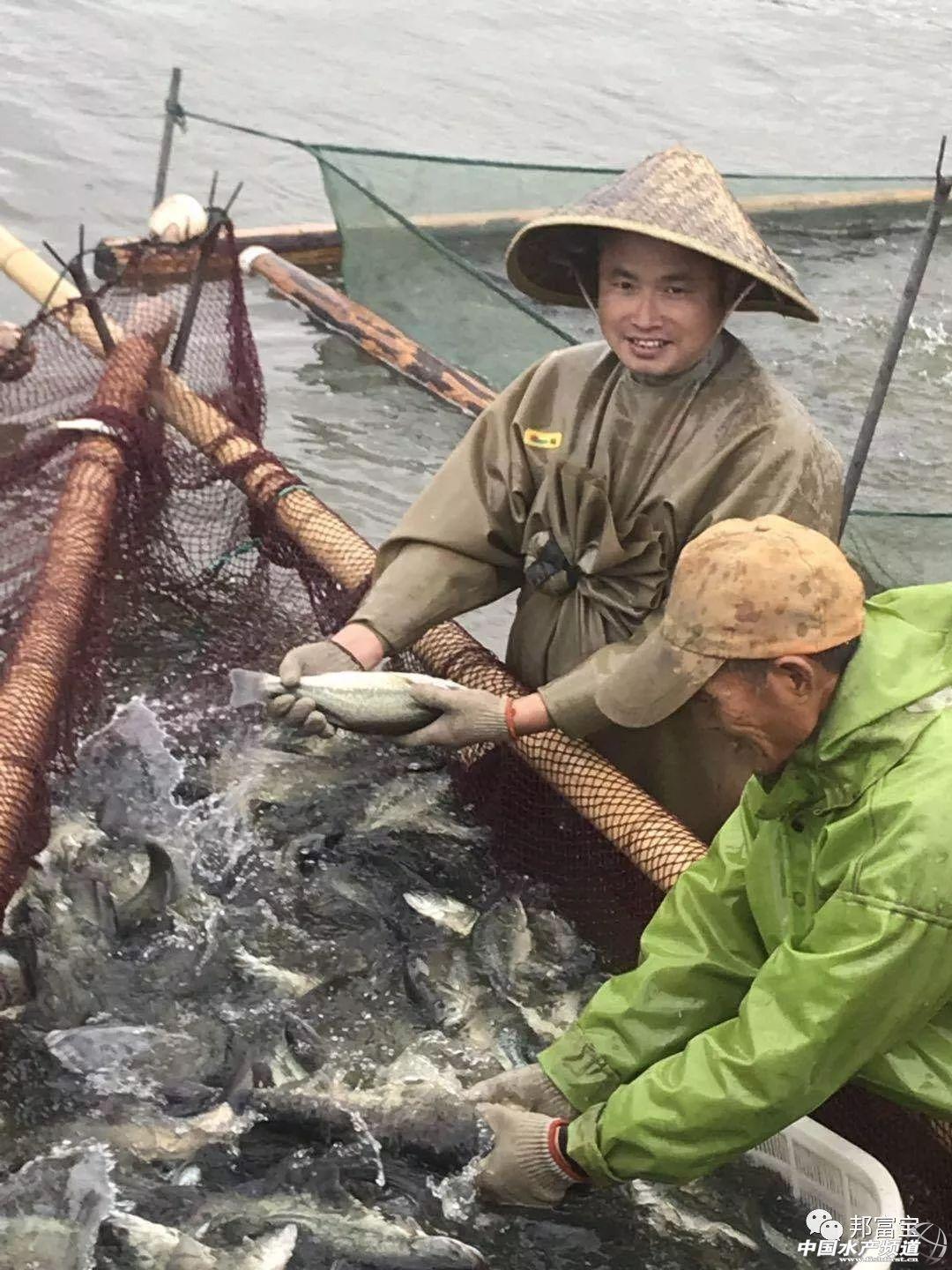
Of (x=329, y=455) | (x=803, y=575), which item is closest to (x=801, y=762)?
(x=803, y=575)

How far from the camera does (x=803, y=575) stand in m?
2.38

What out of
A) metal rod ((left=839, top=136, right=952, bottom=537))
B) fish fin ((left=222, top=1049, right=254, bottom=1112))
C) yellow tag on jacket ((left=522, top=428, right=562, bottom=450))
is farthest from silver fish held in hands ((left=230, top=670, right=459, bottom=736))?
metal rod ((left=839, top=136, right=952, bottom=537))

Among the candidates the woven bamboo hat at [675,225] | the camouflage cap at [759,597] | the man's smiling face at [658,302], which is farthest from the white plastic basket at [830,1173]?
the woven bamboo hat at [675,225]

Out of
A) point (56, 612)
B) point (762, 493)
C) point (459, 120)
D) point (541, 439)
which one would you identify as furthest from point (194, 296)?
point (459, 120)

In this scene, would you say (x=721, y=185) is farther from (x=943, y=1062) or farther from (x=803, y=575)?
(x=943, y=1062)

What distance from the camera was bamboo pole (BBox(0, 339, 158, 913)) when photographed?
3516 millimetres

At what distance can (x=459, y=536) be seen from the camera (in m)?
4.15

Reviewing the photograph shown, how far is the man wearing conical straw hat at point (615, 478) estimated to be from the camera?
3.58 m

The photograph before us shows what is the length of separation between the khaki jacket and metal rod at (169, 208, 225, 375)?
6.31 feet

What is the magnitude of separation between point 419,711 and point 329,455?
178 inches

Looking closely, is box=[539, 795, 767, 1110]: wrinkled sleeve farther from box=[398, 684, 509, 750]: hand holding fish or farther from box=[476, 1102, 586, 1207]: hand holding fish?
box=[398, 684, 509, 750]: hand holding fish

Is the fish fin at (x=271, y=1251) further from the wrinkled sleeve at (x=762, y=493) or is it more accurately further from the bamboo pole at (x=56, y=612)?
the wrinkled sleeve at (x=762, y=493)

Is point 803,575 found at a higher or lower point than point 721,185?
lower

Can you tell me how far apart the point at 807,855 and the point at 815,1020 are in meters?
0.33
